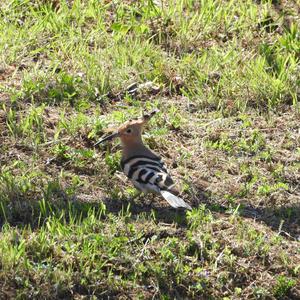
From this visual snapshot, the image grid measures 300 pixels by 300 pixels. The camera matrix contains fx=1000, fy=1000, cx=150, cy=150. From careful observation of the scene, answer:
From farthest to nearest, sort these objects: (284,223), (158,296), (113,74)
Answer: (113,74)
(284,223)
(158,296)

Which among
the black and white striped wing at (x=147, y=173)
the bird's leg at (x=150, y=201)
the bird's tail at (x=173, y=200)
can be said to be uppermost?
the black and white striped wing at (x=147, y=173)

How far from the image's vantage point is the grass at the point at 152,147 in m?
6.57

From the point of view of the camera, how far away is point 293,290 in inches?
261

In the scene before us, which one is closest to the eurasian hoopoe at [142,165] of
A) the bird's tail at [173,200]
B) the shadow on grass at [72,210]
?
the bird's tail at [173,200]

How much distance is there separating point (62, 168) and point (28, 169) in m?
0.27

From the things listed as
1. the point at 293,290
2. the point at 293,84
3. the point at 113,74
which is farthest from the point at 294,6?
the point at 293,290

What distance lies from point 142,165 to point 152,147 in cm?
85

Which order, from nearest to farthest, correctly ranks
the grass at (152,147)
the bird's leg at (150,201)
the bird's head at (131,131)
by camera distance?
the grass at (152,147) < the bird's leg at (150,201) < the bird's head at (131,131)

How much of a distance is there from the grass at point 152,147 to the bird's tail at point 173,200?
0.15m

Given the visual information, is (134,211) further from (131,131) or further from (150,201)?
(131,131)

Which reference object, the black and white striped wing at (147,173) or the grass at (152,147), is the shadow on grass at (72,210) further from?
the black and white striped wing at (147,173)

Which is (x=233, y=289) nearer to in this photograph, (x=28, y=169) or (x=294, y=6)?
(x=28, y=169)

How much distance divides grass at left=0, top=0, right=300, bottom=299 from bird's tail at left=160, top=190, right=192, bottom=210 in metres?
0.15

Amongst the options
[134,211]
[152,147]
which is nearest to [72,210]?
[134,211]
